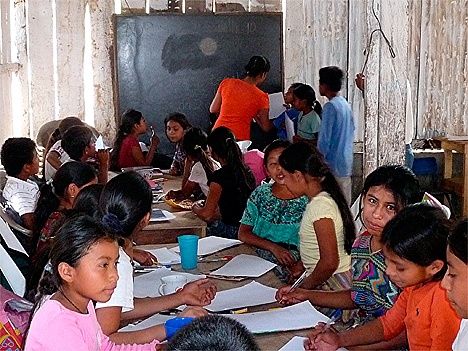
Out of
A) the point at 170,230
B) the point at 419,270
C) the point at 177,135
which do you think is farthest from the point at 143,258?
the point at 177,135

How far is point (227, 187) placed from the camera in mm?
3898

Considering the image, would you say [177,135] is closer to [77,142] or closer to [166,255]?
[77,142]

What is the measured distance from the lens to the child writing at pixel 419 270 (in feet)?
6.18

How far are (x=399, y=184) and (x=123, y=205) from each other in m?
0.94

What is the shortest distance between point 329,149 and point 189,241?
2.79 m

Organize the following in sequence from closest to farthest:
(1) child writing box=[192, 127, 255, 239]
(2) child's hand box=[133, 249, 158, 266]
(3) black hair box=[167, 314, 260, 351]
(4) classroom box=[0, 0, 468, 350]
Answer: (3) black hair box=[167, 314, 260, 351] < (2) child's hand box=[133, 249, 158, 266] < (1) child writing box=[192, 127, 255, 239] < (4) classroom box=[0, 0, 468, 350]

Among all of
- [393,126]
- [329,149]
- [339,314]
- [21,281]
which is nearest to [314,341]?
[339,314]

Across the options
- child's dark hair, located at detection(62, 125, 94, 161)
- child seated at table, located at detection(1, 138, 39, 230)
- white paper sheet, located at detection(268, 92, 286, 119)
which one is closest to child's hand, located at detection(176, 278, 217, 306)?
child seated at table, located at detection(1, 138, 39, 230)

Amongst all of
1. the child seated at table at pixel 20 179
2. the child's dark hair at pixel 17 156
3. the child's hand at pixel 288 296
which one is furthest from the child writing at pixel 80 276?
the child's dark hair at pixel 17 156

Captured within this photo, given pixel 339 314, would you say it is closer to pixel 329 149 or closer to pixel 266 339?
pixel 266 339

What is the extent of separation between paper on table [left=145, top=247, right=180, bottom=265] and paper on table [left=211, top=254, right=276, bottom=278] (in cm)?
24

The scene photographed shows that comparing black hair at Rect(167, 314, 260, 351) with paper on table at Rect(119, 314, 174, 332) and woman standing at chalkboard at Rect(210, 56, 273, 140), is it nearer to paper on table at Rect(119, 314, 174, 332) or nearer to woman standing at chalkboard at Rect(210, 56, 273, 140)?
paper on table at Rect(119, 314, 174, 332)

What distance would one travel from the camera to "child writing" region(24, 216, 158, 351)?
179 cm

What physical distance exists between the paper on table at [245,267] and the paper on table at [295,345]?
66 centimetres
